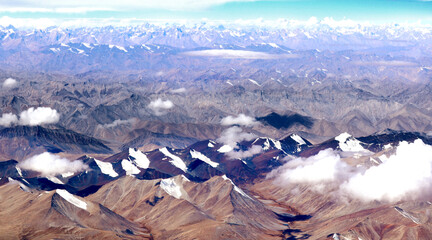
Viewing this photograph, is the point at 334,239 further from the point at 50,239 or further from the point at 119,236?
the point at 50,239

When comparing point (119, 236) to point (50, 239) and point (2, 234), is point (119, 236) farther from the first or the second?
point (2, 234)

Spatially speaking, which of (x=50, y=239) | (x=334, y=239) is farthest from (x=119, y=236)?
(x=334, y=239)

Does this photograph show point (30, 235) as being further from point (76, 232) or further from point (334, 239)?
point (334, 239)

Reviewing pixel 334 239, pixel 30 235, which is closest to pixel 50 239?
pixel 30 235

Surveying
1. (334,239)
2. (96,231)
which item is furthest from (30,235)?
(334,239)

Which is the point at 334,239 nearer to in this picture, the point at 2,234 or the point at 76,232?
the point at 76,232

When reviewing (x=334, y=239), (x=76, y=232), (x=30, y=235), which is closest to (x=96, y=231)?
(x=76, y=232)
